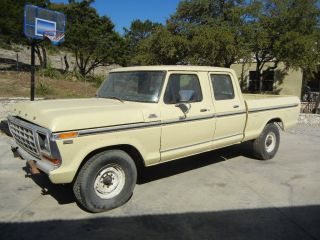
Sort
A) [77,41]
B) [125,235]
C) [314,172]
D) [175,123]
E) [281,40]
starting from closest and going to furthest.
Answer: [125,235], [175,123], [314,172], [281,40], [77,41]

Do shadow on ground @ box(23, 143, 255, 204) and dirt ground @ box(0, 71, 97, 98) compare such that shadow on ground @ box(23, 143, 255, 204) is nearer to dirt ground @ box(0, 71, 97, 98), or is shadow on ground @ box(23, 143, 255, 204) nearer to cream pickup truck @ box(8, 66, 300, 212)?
cream pickup truck @ box(8, 66, 300, 212)

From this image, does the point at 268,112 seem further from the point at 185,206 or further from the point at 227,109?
the point at 185,206

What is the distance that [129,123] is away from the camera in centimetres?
463

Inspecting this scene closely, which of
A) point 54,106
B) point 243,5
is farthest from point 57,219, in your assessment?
point 243,5

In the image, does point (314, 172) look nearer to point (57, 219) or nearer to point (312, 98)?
point (57, 219)

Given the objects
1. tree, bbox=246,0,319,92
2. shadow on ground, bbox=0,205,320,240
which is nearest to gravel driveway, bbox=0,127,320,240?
shadow on ground, bbox=0,205,320,240

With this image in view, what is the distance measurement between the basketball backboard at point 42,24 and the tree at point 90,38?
1292cm

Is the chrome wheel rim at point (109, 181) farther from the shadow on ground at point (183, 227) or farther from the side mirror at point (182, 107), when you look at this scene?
the side mirror at point (182, 107)

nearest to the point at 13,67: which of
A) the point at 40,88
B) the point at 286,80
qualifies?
the point at 40,88

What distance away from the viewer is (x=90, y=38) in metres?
24.2

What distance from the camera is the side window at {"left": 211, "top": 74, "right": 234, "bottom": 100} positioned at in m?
6.06

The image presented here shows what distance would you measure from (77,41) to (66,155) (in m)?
21.1

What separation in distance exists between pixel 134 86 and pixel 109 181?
1.61m

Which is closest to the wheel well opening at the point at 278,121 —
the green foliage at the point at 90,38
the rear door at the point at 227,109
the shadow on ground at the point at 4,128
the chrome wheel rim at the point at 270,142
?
the chrome wheel rim at the point at 270,142
